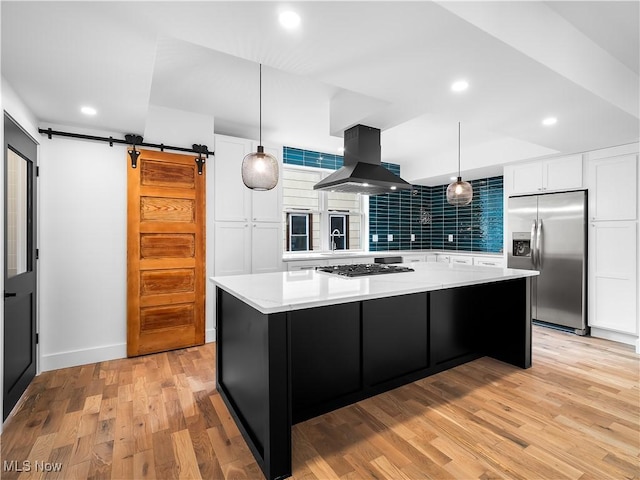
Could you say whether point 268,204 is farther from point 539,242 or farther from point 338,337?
point 539,242

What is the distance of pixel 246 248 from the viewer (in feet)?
13.1

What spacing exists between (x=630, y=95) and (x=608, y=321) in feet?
8.32

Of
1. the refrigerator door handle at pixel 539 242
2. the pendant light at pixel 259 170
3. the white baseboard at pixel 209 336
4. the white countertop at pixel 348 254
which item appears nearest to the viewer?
the pendant light at pixel 259 170

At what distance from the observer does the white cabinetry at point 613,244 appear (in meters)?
3.64

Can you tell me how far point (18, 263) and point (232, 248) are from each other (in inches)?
73.8

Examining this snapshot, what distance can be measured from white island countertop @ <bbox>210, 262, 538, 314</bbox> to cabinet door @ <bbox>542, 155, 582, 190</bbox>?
6.17ft

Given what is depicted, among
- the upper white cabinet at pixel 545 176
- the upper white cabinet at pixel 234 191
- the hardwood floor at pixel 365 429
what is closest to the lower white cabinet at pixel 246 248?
the upper white cabinet at pixel 234 191

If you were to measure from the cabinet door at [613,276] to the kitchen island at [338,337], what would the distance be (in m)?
1.63

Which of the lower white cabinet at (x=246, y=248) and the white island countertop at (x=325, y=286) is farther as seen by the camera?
the lower white cabinet at (x=246, y=248)

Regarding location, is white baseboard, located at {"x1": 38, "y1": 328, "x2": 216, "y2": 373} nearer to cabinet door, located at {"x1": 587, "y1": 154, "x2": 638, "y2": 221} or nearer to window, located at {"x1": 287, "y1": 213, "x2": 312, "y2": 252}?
window, located at {"x1": 287, "y1": 213, "x2": 312, "y2": 252}

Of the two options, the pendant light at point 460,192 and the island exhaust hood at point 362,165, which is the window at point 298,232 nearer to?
the island exhaust hood at point 362,165

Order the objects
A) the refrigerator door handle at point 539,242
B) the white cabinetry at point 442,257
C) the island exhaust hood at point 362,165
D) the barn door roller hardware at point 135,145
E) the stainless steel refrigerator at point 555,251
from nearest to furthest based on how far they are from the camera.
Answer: the barn door roller hardware at point 135,145, the island exhaust hood at point 362,165, the stainless steel refrigerator at point 555,251, the refrigerator door handle at point 539,242, the white cabinetry at point 442,257

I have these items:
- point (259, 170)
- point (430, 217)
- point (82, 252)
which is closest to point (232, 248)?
point (82, 252)

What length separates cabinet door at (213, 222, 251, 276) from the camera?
3818 mm
